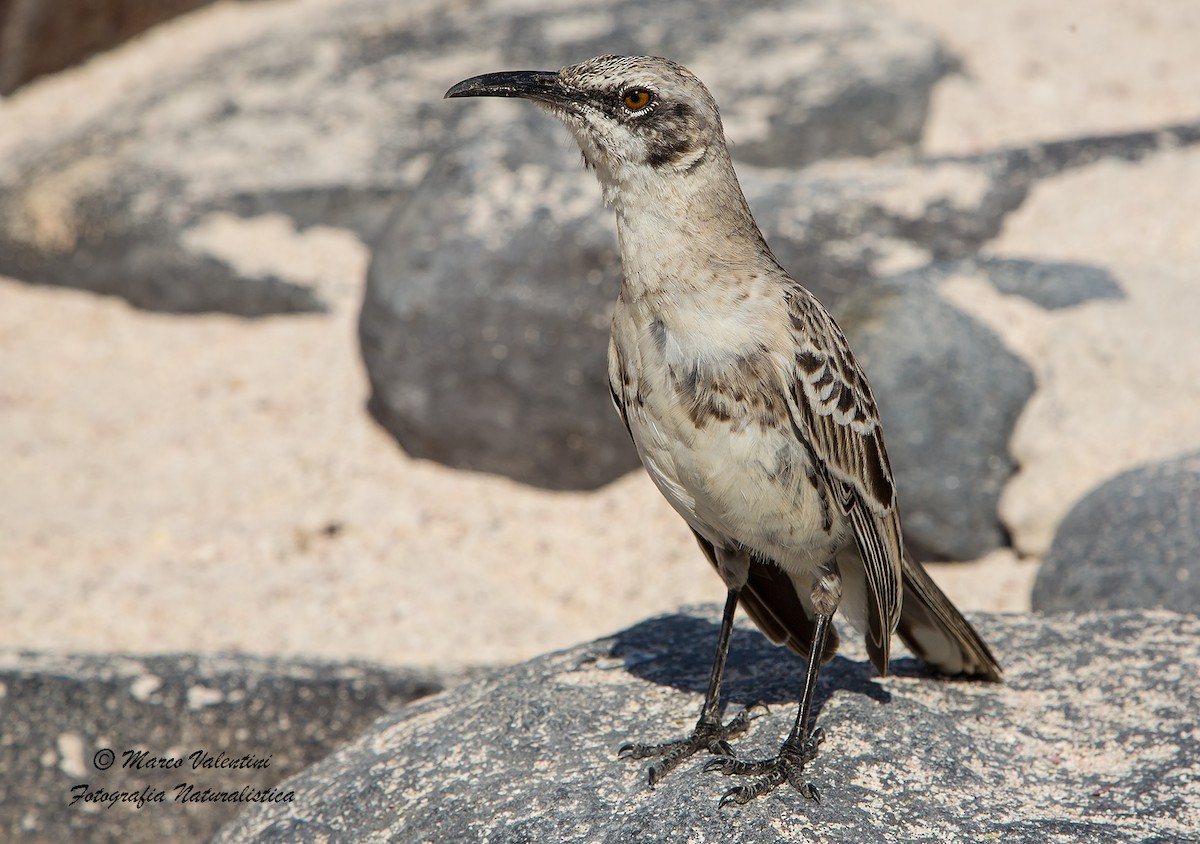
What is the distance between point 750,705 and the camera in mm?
4180

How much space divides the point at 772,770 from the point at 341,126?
775cm

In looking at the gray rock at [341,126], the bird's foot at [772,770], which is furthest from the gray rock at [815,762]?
the gray rock at [341,126]

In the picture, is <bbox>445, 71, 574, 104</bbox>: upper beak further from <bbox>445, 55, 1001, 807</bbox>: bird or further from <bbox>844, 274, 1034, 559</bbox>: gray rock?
<bbox>844, 274, 1034, 559</bbox>: gray rock

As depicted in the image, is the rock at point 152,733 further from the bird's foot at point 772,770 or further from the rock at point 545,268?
the rock at point 545,268

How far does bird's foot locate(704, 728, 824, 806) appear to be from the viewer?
139 inches

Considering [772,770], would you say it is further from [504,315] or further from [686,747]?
[504,315]

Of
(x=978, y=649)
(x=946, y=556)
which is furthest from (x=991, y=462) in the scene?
(x=978, y=649)

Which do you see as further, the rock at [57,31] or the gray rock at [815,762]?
the rock at [57,31]

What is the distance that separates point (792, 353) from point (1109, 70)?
7.76 m

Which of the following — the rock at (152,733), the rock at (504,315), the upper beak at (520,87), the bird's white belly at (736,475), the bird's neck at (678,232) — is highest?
the upper beak at (520,87)

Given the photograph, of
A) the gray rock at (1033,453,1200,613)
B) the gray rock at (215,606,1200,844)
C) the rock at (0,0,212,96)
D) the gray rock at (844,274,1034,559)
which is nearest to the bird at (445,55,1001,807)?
the gray rock at (215,606,1200,844)

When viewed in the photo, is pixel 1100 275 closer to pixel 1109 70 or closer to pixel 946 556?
pixel 946 556

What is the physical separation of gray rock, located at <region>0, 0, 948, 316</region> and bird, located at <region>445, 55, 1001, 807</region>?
576 cm

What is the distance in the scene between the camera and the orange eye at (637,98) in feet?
12.1
